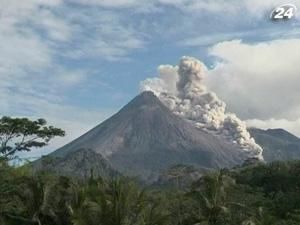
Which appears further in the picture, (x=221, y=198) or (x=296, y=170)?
(x=296, y=170)

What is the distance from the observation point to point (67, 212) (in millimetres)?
43594

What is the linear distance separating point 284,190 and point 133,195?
4613cm

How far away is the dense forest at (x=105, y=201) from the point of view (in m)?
35.8

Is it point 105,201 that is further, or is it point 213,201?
point 213,201

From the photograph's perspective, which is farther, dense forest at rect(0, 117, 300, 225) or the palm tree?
the palm tree

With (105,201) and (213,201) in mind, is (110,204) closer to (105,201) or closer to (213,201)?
(105,201)

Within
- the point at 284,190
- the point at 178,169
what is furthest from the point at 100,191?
the point at 178,169

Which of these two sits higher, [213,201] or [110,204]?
[213,201]

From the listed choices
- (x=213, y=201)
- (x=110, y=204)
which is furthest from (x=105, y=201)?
(x=213, y=201)

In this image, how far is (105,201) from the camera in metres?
35.8

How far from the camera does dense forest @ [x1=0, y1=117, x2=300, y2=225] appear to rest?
35781 mm

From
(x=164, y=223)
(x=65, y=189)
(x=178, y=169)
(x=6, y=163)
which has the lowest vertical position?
(x=164, y=223)

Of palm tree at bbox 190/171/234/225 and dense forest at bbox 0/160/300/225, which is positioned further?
palm tree at bbox 190/171/234/225

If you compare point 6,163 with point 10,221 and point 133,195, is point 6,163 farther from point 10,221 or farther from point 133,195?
point 133,195
